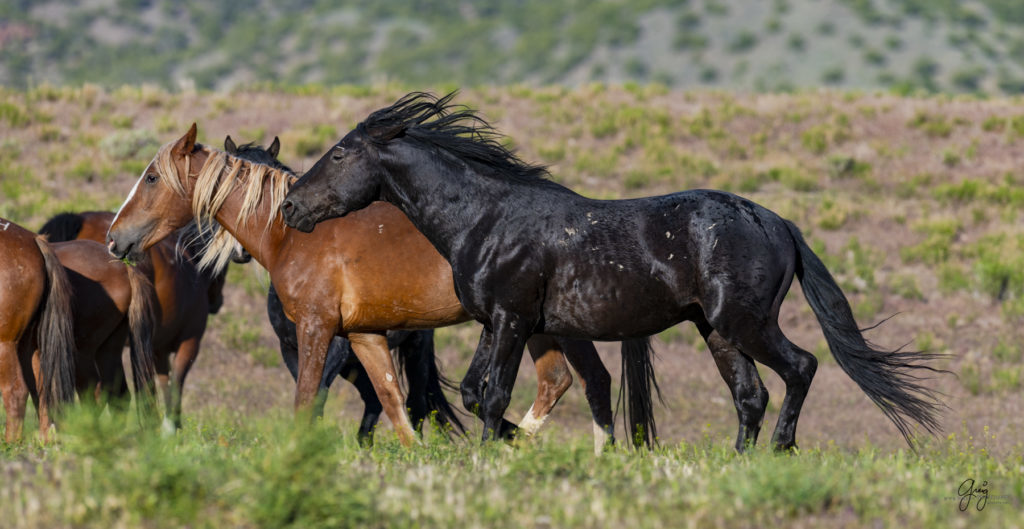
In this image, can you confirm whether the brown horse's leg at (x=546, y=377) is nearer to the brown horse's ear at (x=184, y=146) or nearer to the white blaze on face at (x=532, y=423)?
the white blaze on face at (x=532, y=423)

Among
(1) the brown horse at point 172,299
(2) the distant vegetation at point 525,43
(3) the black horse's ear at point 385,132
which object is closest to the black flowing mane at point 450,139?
(3) the black horse's ear at point 385,132

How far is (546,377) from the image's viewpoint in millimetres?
7691

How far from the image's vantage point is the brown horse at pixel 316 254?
7.18 metres

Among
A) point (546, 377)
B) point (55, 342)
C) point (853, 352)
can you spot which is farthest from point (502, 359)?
point (55, 342)

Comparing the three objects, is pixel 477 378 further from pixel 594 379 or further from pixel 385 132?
pixel 385 132

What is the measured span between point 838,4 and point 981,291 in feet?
188

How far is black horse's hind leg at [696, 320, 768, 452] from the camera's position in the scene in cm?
662

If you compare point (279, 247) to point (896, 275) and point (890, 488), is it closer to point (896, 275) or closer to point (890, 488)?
point (890, 488)

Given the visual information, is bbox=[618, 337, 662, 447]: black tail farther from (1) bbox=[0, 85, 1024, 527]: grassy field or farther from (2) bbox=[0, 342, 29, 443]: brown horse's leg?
(2) bbox=[0, 342, 29, 443]: brown horse's leg

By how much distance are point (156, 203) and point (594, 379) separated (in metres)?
3.42

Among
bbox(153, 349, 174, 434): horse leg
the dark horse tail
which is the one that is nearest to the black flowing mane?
the dark horse tail

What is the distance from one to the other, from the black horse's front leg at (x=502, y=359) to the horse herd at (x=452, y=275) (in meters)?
0.01

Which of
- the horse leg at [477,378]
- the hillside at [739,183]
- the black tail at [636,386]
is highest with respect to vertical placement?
the horse leg at [477,378]

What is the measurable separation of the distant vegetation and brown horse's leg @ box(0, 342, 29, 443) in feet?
165
